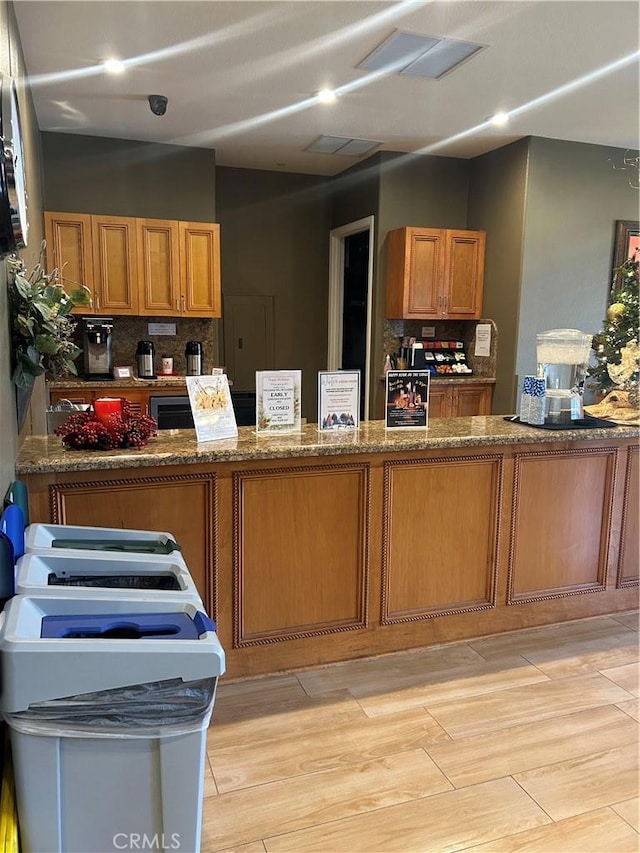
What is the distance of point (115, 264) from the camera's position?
5152mm

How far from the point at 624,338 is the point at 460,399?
242 cm

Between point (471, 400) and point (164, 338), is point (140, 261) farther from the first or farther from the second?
point (471, 400)

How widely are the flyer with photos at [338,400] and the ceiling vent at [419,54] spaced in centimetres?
196

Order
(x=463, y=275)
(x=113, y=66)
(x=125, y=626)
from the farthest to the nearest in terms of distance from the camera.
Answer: (x=463, y=275), (x=113, y=66), (x=125, y=626)

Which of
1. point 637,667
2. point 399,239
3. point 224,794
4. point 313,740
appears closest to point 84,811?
point 224,794

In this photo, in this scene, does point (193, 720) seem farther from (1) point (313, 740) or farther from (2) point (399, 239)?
(2) point (399, 239)

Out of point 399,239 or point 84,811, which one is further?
point 399,239

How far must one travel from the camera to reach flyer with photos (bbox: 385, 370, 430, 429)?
9.26 ft

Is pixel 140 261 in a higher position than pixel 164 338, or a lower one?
higher

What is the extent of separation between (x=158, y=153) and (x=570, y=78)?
3.23 meters

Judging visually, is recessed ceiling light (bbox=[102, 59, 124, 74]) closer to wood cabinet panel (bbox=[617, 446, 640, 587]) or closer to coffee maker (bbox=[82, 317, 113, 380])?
coffee maker (bbox=[82, 317, 113, 380])

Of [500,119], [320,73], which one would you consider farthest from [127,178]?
[500,119]

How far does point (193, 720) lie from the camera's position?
1.31 m

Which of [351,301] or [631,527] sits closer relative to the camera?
[631,527]
